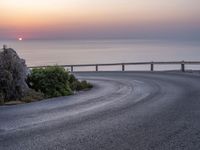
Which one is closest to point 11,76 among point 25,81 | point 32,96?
point 32,96

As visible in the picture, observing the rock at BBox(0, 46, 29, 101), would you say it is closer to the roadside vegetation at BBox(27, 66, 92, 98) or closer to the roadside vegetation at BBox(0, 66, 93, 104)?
the roadside vegetation at BBox(0, 66, 93, 104)

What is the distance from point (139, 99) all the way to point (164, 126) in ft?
19.9

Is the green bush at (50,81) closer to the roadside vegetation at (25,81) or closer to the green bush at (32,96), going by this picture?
the roadside vegetation at (25,81)

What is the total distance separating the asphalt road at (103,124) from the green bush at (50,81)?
2286mm

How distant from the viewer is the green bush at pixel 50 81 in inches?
755

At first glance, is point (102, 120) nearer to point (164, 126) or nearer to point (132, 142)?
point (164, 126)

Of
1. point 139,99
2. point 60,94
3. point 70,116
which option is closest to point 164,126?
point 70,116

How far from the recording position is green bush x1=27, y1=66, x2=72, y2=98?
62.9ft

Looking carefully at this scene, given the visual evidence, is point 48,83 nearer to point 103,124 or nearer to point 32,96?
point 32,96

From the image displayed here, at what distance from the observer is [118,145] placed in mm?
8727

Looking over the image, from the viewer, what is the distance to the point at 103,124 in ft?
36.5

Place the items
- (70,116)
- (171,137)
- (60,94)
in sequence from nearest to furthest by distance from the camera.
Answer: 1. (171,137)
2. (70,116)
3. (60,94)

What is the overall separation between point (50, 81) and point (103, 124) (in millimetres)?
9045

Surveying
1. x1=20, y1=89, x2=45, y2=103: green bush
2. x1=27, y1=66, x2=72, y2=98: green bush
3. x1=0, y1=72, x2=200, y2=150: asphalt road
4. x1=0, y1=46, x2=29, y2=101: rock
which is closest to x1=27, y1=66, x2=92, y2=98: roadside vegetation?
x1=27, y1=66, x2=72, y2=98: green bush
